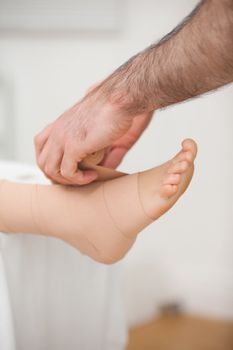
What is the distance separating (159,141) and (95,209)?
986 mm

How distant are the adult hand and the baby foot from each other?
3.9 inches

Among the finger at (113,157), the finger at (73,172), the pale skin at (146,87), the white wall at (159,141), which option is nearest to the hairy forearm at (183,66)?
the pale skin at (146,87)

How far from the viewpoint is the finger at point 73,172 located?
2.61ft

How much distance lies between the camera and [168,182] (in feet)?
2.40

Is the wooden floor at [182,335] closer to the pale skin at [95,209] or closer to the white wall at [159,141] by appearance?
the white wall at [159,141]

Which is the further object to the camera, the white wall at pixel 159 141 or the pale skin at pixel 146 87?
the white wall at pixel 159 141

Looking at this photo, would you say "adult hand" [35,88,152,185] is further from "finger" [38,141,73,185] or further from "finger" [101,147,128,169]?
"finger" [101,147,128,169]

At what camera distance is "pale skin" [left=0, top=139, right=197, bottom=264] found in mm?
771

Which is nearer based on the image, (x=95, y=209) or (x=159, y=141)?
(x=95, y=209)

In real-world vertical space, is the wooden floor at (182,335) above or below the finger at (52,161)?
below

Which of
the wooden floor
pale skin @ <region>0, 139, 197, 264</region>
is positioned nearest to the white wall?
the wooden floor

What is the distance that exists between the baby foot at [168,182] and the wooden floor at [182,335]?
42.0 inches

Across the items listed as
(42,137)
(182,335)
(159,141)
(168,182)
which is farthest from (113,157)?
(182,335)

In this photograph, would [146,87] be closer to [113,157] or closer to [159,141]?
[113,157]
